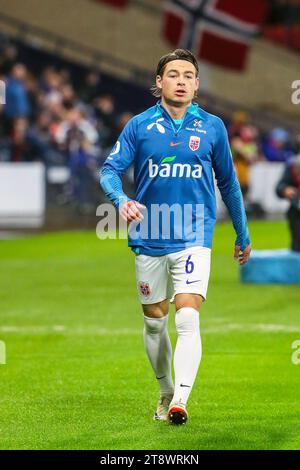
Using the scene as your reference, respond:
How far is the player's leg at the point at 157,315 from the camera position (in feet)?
29.9

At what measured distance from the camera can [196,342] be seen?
8.94 metres

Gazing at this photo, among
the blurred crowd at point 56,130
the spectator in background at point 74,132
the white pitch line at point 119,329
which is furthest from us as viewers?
the spectator in background at point 74,132

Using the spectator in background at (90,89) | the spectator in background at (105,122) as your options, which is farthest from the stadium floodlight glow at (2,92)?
the spectator in background at (90,89)

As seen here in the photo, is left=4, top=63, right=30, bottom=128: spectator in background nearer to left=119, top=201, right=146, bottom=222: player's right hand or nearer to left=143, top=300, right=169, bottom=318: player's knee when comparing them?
left=143, top=300, right=169, bottom=318: player's knee

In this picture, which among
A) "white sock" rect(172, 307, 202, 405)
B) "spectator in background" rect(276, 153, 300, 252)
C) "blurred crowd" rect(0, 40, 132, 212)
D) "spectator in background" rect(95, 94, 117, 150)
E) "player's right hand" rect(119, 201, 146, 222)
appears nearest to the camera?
"player's right hand" rect(119, 201, 146, 222)

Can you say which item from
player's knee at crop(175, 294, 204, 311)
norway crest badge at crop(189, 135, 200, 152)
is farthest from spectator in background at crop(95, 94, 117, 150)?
player's knee at crop(175, 294, 204, 311)

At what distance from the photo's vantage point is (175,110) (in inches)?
358

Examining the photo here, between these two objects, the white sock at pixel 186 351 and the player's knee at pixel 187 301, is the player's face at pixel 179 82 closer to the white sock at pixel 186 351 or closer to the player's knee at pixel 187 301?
the player's knee at pixel 187 301

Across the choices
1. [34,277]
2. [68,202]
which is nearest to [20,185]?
[68,202]

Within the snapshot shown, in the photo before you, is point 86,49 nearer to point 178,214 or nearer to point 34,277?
point 34,277

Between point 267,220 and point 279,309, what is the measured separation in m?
14.6

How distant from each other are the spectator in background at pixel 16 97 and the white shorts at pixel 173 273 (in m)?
21.3

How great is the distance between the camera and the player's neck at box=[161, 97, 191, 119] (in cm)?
908

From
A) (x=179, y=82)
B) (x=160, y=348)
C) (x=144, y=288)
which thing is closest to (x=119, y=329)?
(x=160, y=348)
